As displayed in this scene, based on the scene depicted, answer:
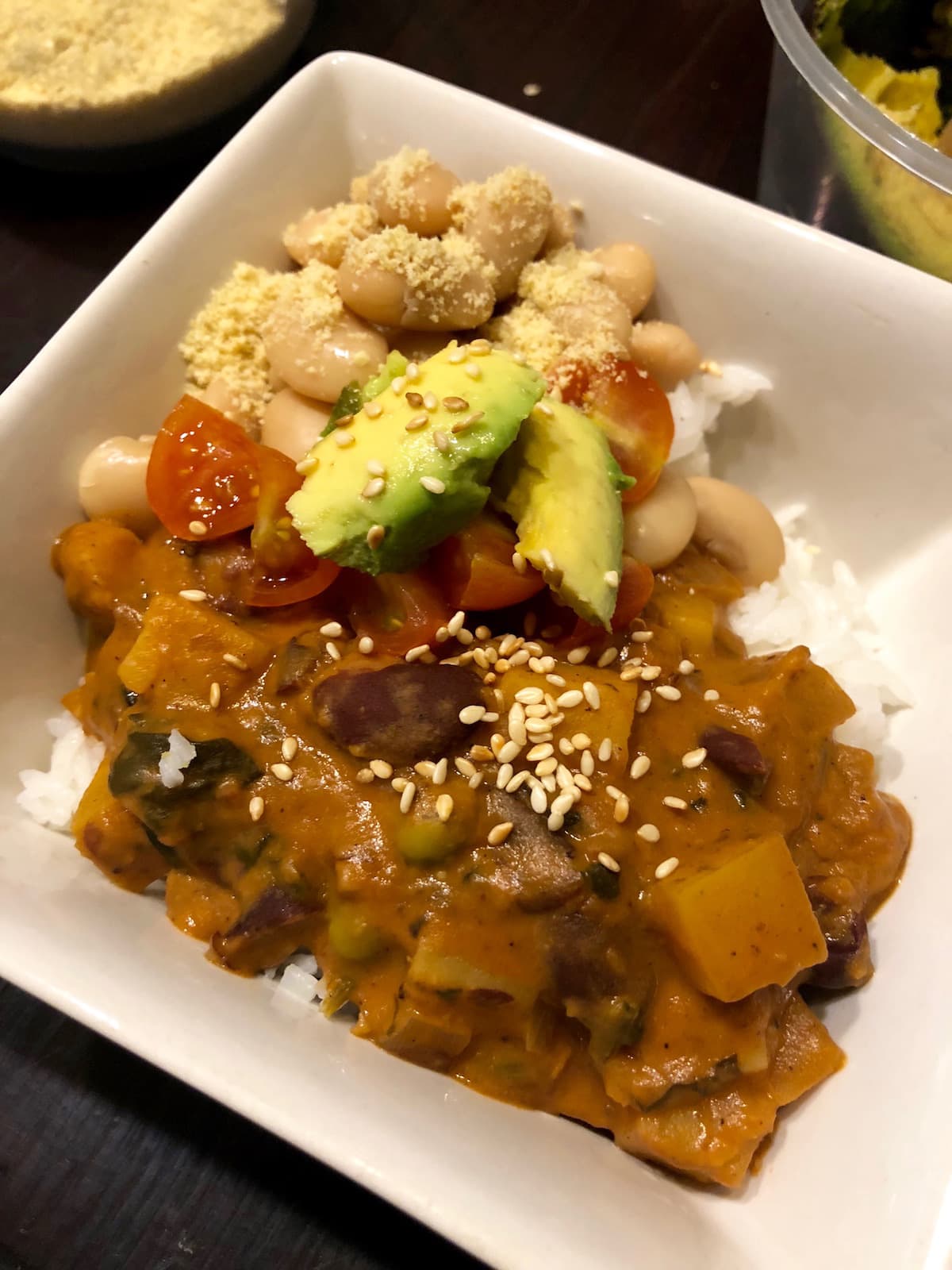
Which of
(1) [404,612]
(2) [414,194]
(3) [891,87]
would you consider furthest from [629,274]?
(3) [891,87]

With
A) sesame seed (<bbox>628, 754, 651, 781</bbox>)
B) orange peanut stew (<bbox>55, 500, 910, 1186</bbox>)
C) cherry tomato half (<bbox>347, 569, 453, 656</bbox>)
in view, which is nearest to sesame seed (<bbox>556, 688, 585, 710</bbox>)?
orange peanut stew (<bbox>55, 500, 910, 1186</bbox>)

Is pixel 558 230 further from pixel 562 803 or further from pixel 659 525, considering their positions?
pixel 562 803

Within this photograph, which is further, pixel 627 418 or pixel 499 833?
pixel 627 418

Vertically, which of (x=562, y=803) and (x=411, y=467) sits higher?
(x=411, y=467)

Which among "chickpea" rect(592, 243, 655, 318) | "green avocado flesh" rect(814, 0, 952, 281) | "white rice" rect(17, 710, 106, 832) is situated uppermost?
"green avocado flesh" rect(814, 0, 952, 281)

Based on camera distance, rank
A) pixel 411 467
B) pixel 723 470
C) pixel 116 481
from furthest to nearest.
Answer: pixel 723 470 → pixel 116 481 → pixel 411 467

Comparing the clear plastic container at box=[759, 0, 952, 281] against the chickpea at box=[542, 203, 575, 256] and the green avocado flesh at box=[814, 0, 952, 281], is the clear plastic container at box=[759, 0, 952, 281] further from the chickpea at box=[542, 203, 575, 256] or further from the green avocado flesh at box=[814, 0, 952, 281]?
the chickpea at box=[542, 203, 575, 256]

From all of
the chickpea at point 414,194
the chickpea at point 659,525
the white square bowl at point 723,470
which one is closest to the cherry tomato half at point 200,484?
the white square bowl at point 723,470
